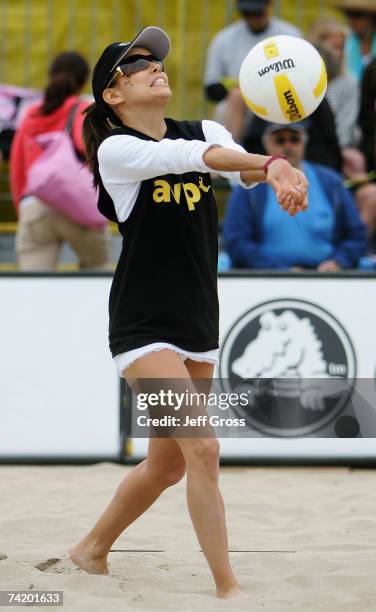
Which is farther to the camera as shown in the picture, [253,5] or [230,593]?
[253,5]

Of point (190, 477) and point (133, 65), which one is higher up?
point (133, 65)

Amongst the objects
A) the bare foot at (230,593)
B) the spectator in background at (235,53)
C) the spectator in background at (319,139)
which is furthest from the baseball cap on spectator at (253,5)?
the bare foot at (230,593)

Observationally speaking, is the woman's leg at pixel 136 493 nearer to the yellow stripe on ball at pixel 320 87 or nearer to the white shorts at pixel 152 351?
the white shorts at pixel 152 351

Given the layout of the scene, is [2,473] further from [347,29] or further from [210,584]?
[347,29]

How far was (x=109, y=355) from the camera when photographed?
6.88 meters

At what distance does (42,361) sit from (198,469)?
→ 3.02 m

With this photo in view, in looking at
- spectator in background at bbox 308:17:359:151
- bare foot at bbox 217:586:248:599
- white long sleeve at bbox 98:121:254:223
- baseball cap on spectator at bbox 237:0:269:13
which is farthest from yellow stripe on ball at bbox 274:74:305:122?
baseball cap on spectator at bbox 237:0:269:13

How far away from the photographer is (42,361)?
22.6ft

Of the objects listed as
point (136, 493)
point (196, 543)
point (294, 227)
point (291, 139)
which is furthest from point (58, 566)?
point (291, 139)

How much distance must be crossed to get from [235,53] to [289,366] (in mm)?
3101

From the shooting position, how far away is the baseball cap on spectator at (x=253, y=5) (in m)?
8.77

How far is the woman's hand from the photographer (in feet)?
11.8

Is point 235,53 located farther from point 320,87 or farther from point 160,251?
point 160,251

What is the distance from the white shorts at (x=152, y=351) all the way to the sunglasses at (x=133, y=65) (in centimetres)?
93
